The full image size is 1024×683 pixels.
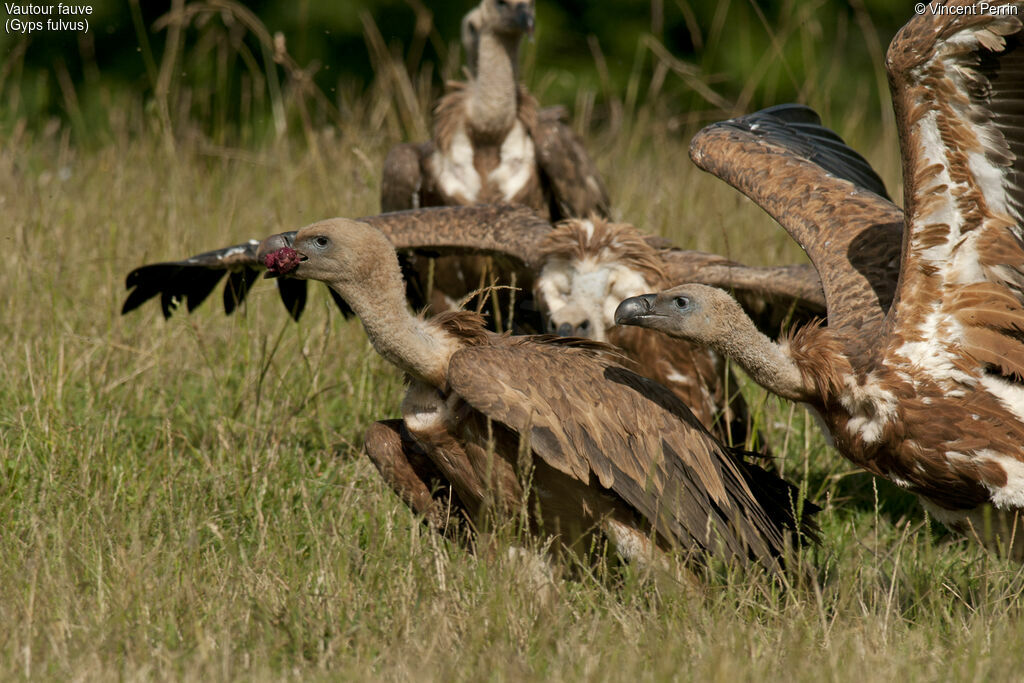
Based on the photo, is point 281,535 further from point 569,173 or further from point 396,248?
point 569,173

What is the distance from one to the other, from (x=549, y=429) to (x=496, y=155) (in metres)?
3.43

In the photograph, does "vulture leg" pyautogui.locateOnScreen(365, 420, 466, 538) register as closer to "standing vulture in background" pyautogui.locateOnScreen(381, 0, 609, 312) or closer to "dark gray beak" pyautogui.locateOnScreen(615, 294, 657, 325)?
"dark gray beak" pyautogui.locateOnScreen(615, 294, 657, 325)

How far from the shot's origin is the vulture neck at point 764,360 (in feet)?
13.8

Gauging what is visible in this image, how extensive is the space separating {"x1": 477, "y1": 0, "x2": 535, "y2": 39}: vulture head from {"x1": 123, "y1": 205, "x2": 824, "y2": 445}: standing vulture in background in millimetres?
1481

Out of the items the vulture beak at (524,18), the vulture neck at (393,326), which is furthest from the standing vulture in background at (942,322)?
the vulture beak at (524,18)

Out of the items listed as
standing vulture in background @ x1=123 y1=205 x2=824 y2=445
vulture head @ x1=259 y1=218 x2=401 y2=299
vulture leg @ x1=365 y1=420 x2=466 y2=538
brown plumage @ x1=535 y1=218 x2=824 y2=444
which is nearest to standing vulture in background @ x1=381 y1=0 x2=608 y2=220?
standing vulture in background @ x1=123 y1=205 x2=824 y2=445

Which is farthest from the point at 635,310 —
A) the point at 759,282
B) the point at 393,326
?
the point at 759,282

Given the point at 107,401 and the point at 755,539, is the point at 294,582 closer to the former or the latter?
the point at 755,539

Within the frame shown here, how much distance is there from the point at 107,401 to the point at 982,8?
12.5 feet

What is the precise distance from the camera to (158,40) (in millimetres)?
14438

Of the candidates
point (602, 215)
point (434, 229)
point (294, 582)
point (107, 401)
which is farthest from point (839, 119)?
point (294, 582)

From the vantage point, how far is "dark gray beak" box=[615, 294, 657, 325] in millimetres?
4320

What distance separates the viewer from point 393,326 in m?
4.19

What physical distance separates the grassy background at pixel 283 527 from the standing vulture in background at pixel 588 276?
1.00ft
